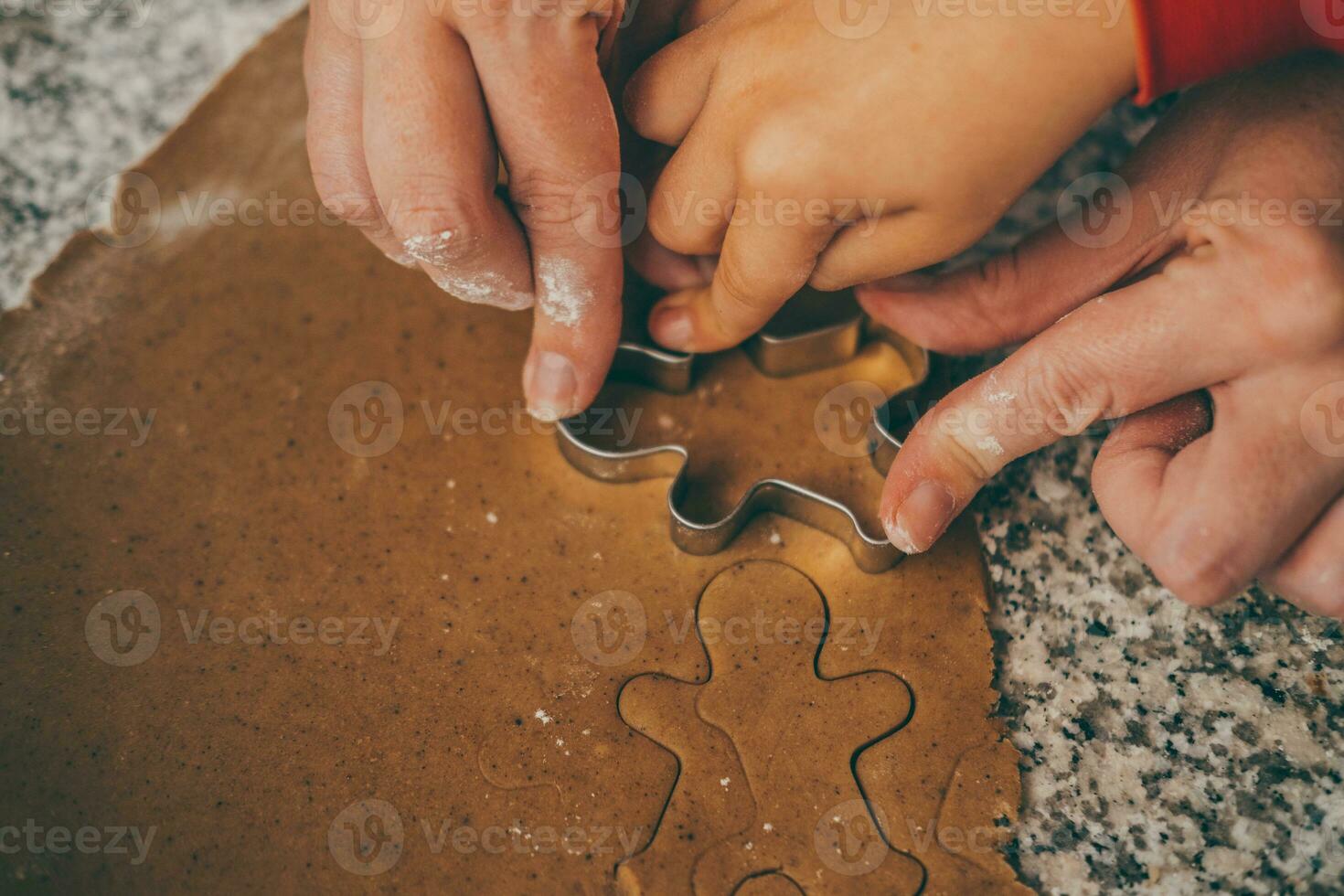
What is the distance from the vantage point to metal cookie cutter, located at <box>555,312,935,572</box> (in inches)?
45.9

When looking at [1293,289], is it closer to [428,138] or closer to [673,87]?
[673,87]

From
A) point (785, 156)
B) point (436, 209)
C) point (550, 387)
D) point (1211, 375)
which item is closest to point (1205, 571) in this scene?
point (1211, 375)

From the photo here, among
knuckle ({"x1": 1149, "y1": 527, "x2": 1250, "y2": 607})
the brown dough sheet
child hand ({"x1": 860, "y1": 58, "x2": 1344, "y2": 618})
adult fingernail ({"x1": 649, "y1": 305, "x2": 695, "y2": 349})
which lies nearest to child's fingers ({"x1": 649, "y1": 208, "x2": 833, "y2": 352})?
adult fingernail ({"x1": 649, "y1": 305, "x2": 695, "y2": 349})

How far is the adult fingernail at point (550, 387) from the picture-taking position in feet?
3.86

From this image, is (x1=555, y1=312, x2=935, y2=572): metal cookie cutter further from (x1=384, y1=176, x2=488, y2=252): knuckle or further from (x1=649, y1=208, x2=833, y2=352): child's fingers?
(x1=384, y1=176, x2=488, y2=252): knuckle

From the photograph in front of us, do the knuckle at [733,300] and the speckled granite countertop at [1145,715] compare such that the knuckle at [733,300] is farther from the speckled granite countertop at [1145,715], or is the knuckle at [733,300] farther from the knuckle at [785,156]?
the speckled granite countertop at [1145,715]

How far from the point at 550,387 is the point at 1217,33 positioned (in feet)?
2.60

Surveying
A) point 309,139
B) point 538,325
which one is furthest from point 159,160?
point 538,325

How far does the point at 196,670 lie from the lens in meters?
1.14

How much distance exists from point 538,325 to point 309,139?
0.35 meters

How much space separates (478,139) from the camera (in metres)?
1.00

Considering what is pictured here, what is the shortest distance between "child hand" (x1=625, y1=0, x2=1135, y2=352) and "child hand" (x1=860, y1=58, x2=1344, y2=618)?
0.59 feet

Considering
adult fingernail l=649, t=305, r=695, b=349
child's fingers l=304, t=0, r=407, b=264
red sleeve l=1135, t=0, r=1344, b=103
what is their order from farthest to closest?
adult fingernail l=649, t=305, r=695, b=349
child's fingers l=304, t=0, r=407, b=264
red sleeve l=1135, t=0, r=1344, b=103

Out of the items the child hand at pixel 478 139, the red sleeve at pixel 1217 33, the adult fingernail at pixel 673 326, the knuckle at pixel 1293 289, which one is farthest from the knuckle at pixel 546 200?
the knuckle at pixel 1293 289
